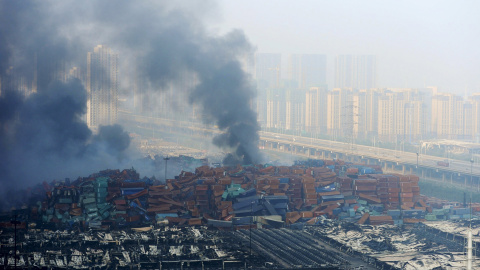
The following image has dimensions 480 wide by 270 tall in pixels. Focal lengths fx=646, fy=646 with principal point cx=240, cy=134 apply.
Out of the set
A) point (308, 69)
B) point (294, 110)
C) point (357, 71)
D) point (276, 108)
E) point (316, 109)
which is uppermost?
point (308, 69)

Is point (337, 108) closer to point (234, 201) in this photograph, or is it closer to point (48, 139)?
point (48, 139)

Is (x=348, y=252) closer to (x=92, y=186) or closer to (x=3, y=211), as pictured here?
(x=92, y=186)

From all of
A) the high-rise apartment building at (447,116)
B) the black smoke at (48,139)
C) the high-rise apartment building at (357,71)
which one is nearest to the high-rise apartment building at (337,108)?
the high-rise apartment building at (447,116)

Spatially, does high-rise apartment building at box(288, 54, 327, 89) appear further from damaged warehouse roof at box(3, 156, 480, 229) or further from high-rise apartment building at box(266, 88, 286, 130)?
damaged warehouse roof at box(3, 156, 480, 229)

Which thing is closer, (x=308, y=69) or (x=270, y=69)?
(x=270, y=69)

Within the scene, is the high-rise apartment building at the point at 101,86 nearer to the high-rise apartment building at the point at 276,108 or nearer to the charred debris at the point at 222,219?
the charred debris at the point at 222,219

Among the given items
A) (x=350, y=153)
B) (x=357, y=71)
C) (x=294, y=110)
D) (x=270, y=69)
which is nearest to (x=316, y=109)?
(x=294, y=110)

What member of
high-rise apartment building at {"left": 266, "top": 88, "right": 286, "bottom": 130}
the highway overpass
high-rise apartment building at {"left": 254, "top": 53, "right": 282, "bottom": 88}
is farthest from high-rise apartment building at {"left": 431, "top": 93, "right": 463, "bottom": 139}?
high-rise apartment building at {"left": 254, "top": 53, "right": 282, "bottom": 88}
